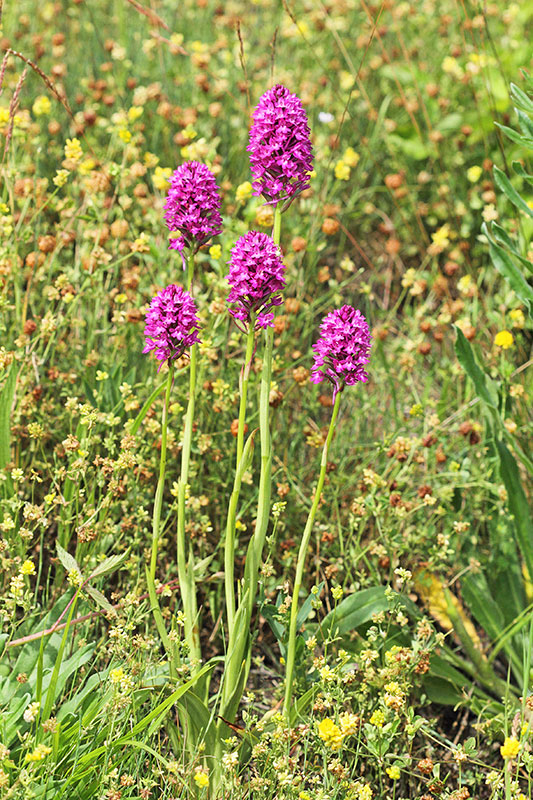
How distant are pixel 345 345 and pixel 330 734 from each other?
2.24 feet

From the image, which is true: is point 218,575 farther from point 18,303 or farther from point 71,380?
point 18,303

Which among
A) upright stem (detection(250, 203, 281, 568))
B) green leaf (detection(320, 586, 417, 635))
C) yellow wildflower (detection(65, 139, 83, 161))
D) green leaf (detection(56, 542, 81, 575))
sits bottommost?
green leaf (detection(320, 586, 417, 635))

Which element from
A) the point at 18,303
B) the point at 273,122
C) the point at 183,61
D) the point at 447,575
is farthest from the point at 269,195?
the point at 183,61

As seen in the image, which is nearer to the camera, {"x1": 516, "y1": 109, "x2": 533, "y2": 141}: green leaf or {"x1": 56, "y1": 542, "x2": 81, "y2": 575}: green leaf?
{"x1": 56, "y1": 542, "x2": 81, "y2": 575}: green leaf

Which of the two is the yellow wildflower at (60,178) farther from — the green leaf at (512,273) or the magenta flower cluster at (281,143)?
the green leaf at (512,273)

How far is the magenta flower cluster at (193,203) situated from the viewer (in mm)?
1562

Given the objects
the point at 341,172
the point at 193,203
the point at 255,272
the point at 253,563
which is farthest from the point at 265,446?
the point at 341,172

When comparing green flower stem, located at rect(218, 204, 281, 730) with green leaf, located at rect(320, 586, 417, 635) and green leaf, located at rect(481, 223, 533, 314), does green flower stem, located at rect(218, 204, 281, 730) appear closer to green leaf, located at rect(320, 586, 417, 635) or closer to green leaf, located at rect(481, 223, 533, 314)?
green leaf, located at rect(320, 586, 417, 635)

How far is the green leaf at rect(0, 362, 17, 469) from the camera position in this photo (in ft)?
6.50

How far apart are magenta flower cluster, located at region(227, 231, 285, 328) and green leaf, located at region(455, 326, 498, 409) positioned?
0.72 m

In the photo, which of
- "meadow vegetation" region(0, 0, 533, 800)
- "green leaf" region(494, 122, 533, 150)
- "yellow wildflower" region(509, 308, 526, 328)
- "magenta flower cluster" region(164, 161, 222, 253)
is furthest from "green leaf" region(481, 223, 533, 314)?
"magenta flower cluster" region(164, 161, 222, 253)

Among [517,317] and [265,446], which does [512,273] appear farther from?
[265,446]

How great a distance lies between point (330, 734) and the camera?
58.3 inches

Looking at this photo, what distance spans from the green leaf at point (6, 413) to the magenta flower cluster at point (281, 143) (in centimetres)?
81
